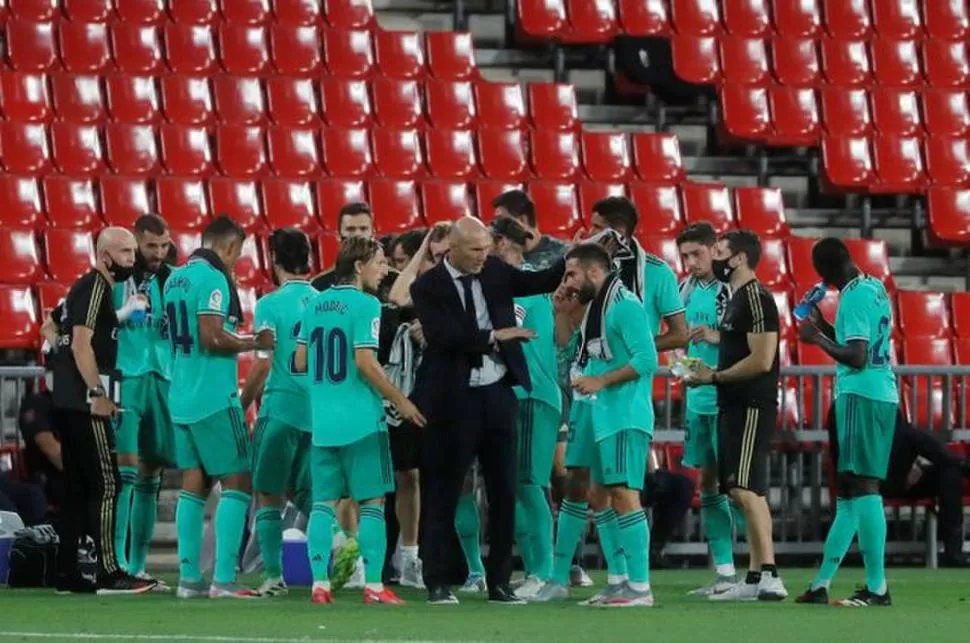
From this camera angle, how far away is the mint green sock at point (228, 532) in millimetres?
11125

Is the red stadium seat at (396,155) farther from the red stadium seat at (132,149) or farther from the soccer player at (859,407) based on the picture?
the soccer player at (859,407)

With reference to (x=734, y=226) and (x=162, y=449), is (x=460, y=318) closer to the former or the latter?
(x=162, y=449)

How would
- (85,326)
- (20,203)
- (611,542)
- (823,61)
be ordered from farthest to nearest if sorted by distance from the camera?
(823,61), (20,203), (85,326), (611,542)

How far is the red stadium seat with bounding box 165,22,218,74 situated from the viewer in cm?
1789

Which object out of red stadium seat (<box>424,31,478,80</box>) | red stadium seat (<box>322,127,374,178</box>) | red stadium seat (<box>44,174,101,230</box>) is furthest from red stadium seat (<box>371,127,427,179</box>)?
red stadium seat (<box>44,174,101,230</box>)

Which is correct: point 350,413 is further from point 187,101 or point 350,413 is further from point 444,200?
point 187,101

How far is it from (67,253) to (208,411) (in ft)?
15.9

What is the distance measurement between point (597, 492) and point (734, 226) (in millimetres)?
7347

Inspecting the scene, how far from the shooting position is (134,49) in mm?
17734

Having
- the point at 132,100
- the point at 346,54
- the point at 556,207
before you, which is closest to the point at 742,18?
the point at 556,207

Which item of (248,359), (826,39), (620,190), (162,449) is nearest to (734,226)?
(620,190)

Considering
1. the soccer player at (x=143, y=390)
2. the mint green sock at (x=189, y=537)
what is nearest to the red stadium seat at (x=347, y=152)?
the soccer player at (x=143, y=390)

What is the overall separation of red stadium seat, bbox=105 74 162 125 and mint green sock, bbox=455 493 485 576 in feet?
20.6

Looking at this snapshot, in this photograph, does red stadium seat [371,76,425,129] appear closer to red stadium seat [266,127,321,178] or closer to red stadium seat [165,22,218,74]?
red stadium seat [266,127,321,178]
